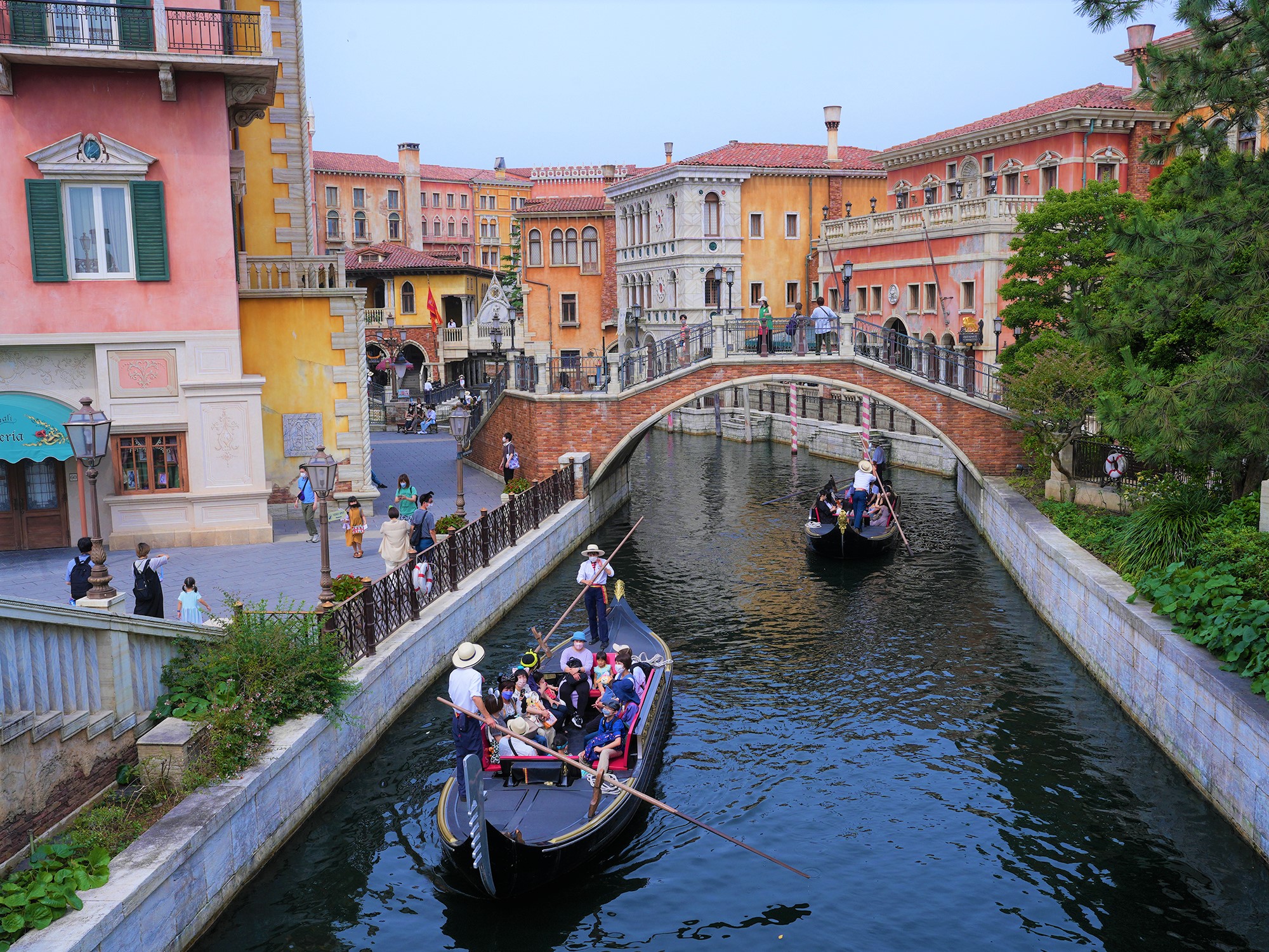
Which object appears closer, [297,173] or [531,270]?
[297,173]

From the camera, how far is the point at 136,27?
1861cm

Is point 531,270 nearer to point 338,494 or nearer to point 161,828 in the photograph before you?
point 338,494

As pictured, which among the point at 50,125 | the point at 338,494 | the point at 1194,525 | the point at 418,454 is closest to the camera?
the point at 1194,525

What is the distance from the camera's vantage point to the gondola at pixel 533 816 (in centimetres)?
1005

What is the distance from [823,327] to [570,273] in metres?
32.8

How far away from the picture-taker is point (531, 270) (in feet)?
187

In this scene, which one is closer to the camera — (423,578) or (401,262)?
(423,578)

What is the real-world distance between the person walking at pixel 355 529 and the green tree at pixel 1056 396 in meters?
13.1

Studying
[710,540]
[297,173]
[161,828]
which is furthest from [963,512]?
[161,828]

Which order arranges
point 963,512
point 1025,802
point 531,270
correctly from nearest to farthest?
point 1025,802 < point 963,512 < point 531,270

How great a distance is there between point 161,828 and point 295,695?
266cm

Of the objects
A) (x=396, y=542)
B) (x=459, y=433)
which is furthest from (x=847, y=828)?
(x=459, y=433)

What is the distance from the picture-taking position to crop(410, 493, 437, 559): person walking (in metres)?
18.3

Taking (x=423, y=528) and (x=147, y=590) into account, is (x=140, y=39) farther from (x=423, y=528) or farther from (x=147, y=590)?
(x=147, y=590)
